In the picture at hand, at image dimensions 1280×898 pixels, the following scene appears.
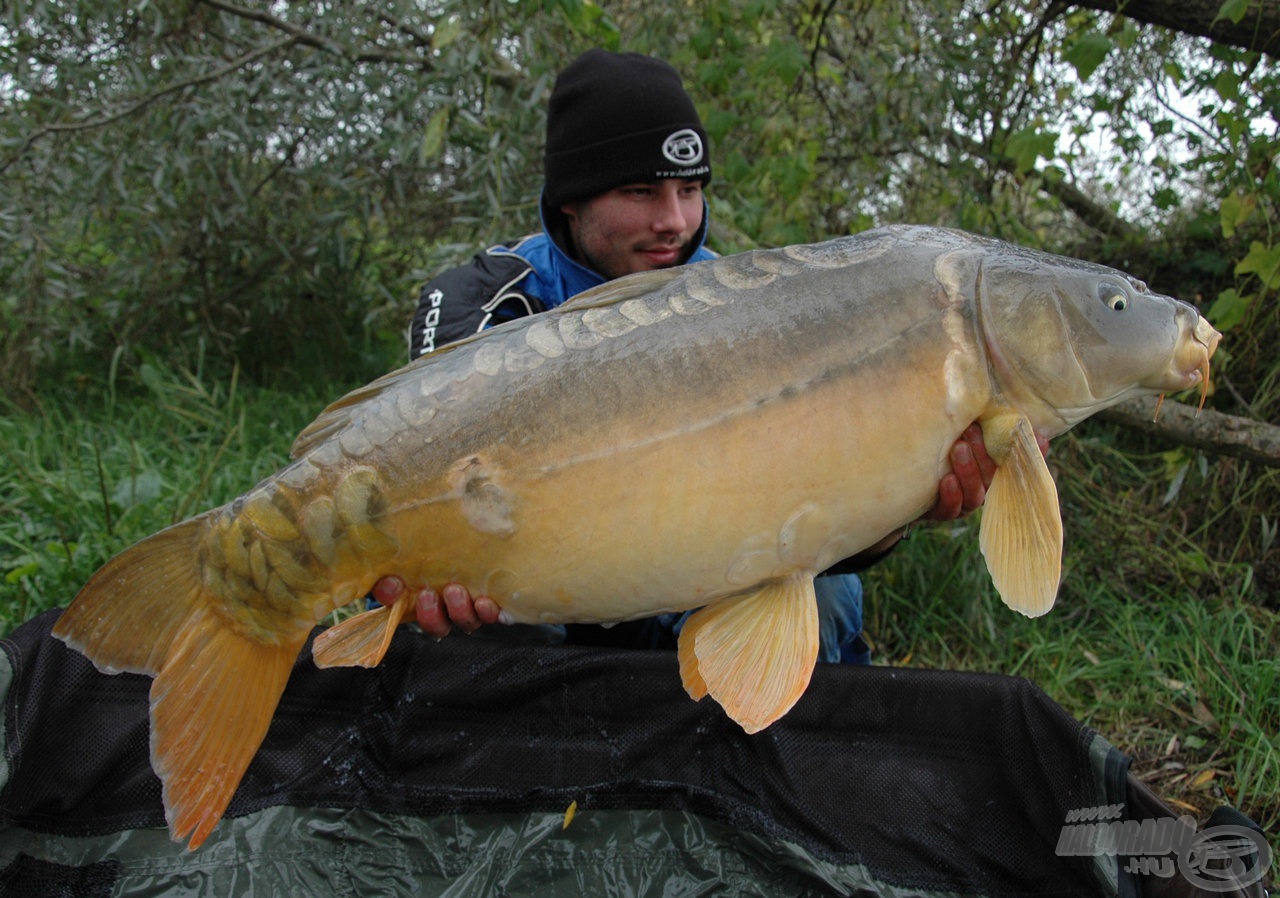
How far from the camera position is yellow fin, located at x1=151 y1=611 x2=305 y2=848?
3.76ft

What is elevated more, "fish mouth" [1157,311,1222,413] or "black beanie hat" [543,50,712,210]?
"black beanie hat" [543,50,712,210]

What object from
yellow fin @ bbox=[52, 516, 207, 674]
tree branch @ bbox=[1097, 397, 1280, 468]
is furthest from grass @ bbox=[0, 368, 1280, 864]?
yellow fin @ bbox=[52, 516, 207, 674]

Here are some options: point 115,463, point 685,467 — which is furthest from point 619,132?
point 115,463

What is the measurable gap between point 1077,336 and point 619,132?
104 cm

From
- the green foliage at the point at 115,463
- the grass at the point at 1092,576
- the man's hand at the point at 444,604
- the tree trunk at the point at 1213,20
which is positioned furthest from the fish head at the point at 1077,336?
the green foliage at the point at 115,463

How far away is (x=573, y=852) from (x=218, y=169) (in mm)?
2438

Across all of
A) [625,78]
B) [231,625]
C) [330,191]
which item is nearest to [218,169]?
[330,191]

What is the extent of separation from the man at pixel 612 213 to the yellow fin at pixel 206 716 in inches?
29.2

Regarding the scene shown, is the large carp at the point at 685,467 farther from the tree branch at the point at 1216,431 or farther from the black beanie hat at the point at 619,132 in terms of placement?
the tree branch at the point at 1216,431

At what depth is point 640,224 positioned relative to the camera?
1896mm

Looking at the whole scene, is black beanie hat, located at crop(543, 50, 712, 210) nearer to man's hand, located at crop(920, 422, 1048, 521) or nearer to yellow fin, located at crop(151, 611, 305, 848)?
man's hand, located at crop(920, 422, 1048, 521)

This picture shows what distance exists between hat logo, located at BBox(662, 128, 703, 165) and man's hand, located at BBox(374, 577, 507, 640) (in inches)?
40.3

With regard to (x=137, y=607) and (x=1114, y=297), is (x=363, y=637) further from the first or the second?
(x=1114, y=297)

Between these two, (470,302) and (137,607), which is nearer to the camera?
(137,607)
